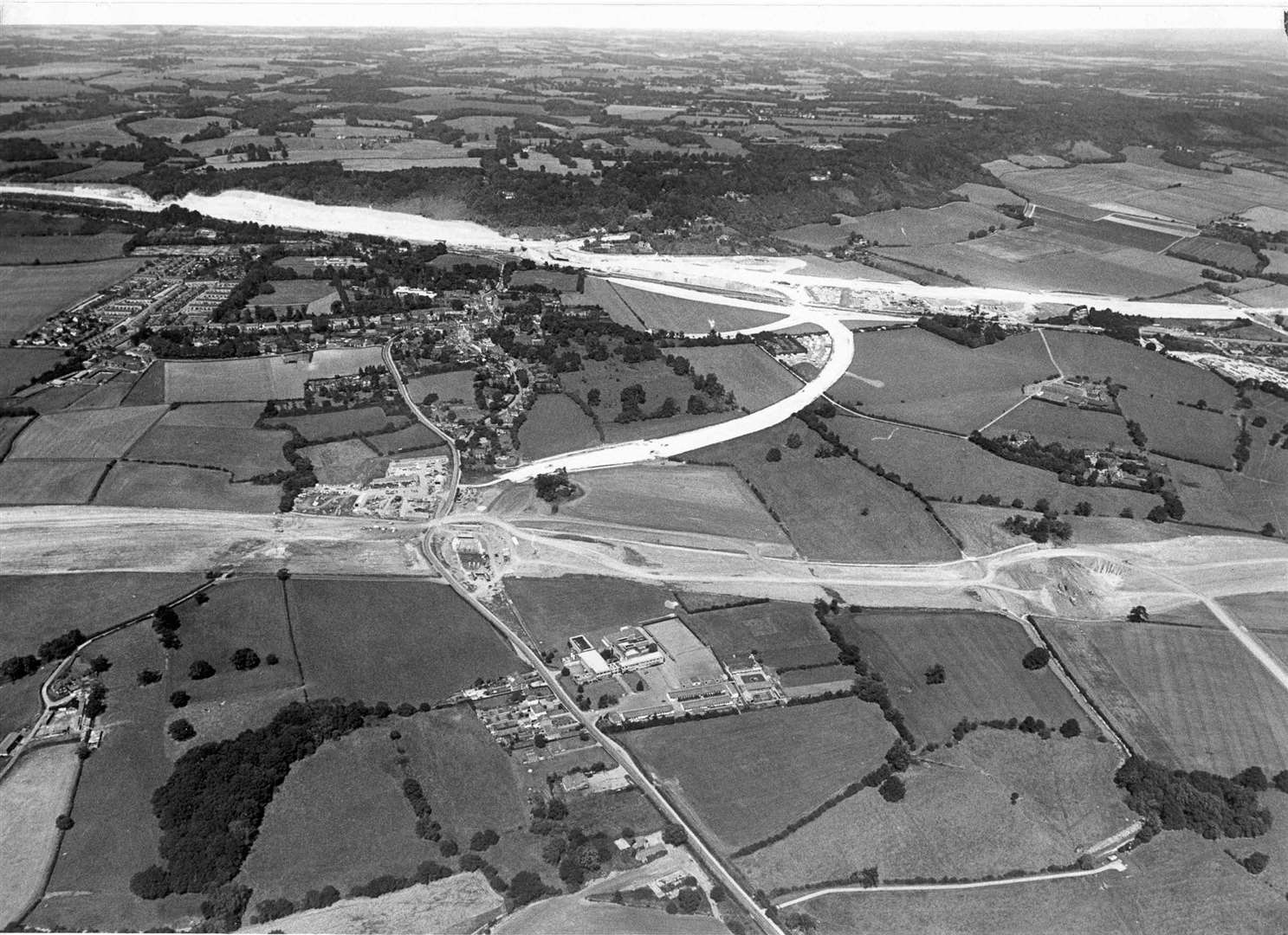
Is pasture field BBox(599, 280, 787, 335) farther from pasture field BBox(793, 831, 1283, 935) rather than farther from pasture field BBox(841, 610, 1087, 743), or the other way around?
pasture field BBox(793, 831, 1283, 935)

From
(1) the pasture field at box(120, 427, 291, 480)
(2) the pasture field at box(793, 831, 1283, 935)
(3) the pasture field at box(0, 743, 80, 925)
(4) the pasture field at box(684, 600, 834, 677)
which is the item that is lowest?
(2) the pasture field at box(793, 831, 1283, 935)

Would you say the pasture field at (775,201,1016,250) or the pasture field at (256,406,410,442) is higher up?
the pasture field at (775,201,1016,250)

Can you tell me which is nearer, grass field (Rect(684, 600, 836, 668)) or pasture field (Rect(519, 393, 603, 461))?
grass field (Rect(684, 600, 836, 668))

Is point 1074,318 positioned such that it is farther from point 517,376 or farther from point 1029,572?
point 517,376

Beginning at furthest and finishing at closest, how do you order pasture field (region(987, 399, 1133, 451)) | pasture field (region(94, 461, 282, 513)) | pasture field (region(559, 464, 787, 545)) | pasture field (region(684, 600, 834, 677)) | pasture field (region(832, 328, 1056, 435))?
pasture field (region(832, 328, 1056, 435)) → pasture field (region(987, 399, 1133, 451)) → pasture field (region(559, 464, 787, 545)) → pasture field (region(94, 461, 282, 513)) → pasture field (region(684, 600, 834, 677))

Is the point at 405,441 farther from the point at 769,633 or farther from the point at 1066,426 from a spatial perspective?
the point at 1066,426

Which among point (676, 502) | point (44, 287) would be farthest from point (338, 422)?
point (44, 287)

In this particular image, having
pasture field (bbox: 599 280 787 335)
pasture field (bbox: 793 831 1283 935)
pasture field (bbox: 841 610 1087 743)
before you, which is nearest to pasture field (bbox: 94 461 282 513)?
pasture field (bbox: 841 610 1087 743)

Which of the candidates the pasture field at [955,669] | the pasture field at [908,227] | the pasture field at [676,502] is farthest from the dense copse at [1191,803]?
the pasture field at [908,227]
